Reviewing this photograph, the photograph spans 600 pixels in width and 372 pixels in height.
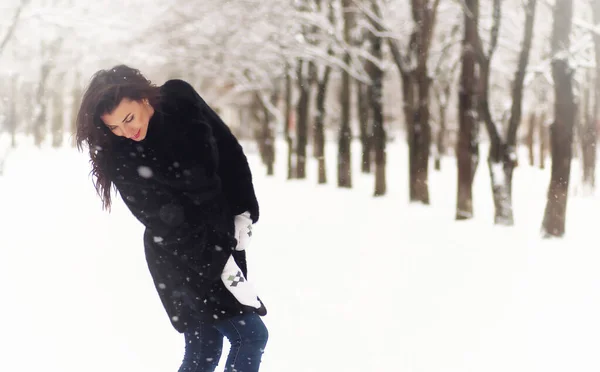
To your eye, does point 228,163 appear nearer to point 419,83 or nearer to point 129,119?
point 129,119

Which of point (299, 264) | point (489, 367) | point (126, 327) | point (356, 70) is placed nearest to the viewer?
point (489, 367)

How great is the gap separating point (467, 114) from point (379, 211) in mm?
3009

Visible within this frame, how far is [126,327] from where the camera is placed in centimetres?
552

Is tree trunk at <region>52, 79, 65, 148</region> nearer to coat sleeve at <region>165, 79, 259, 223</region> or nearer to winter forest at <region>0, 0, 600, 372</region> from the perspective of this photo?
winter forest at <region>0, 0, 600, 372</region>

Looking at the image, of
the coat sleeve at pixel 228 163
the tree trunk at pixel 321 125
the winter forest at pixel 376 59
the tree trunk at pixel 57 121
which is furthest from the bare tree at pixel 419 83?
the tree trunk at pixel 57 121

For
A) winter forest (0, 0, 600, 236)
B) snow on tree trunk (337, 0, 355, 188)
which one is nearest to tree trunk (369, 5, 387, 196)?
winter forest (0, 0, 600, 236)

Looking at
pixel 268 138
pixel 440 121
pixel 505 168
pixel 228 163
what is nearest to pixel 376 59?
pixel 505 168

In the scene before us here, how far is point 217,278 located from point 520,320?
12.8 ft

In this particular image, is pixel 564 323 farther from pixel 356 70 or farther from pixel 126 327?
pixel 356 70

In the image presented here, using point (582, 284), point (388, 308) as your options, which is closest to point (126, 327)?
point (388, 308)

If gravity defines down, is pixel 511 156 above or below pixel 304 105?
below

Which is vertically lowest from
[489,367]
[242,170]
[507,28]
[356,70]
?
[489,367]

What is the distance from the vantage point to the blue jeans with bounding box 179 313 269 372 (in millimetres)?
2664

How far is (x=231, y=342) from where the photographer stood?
2730 millimetres
